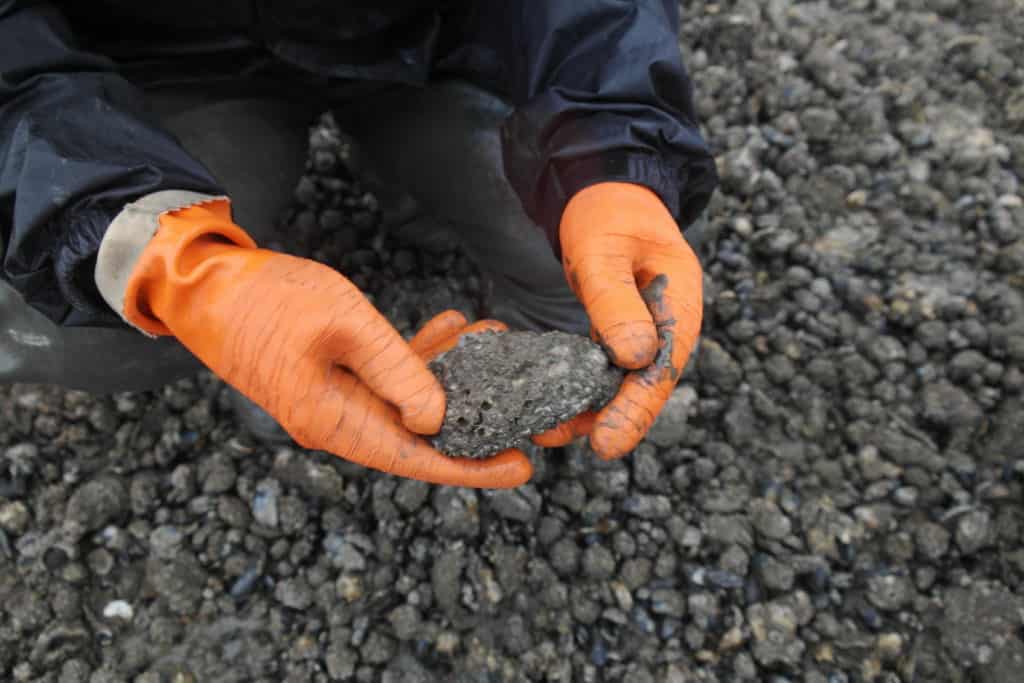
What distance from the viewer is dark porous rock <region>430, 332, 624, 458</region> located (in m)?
1.36

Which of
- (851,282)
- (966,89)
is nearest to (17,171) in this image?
(851,282)

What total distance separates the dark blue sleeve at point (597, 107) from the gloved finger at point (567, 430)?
40cm

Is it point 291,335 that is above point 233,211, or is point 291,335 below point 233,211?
above

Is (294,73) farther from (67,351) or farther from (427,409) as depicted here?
(427,409)

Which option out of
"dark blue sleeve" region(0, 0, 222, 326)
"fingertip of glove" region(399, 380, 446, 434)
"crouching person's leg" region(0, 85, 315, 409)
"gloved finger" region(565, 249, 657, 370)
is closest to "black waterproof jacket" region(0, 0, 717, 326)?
"dark blue sleeve" region(0, 0, 222, 326)

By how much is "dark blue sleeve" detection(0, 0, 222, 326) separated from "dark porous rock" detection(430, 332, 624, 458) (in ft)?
1.88

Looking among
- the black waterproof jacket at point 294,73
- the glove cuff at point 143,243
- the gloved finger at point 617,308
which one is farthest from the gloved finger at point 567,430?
the glove cuff at point 143,243

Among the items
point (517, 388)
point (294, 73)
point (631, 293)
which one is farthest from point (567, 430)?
point (294, 73)

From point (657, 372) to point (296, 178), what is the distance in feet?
4.00

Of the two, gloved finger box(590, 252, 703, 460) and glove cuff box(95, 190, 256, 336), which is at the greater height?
glove cuff box(95, 190, 256, 336)

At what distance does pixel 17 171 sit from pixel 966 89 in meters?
2.61

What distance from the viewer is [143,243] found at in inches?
50.7

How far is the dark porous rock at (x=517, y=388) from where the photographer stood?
53.5 inches

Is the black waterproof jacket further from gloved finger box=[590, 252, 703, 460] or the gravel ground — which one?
the gravel ground
